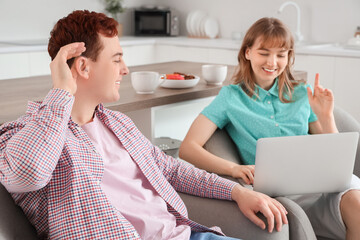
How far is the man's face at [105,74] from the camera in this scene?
1250 mm

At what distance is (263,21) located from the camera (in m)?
1.91

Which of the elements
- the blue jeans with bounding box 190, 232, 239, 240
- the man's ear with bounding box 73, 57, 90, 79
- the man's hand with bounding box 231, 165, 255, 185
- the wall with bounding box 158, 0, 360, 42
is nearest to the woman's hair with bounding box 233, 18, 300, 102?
the man's hand with bounding box 231, 165, 255, 185

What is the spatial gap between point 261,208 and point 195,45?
3.33 metres

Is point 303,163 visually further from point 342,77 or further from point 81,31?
point 342,77

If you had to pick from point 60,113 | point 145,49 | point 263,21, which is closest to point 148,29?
point 145,49

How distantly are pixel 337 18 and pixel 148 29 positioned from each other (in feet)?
6.31

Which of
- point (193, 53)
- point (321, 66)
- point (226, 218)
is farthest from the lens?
point (193, 53)

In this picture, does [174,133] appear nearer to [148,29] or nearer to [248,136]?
[248,136]

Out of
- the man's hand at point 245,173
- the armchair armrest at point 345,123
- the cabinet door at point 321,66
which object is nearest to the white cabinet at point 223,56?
the cabinet door at point 321,66

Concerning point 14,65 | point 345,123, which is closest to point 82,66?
point 345,123

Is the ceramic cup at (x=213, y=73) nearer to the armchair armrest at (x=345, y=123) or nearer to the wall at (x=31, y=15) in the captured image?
the armchair armrest at (x=345, y=123)

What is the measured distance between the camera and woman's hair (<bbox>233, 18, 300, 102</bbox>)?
1867 mm

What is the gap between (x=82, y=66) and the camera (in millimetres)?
1236

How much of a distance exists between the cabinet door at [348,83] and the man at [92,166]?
2.42 m
